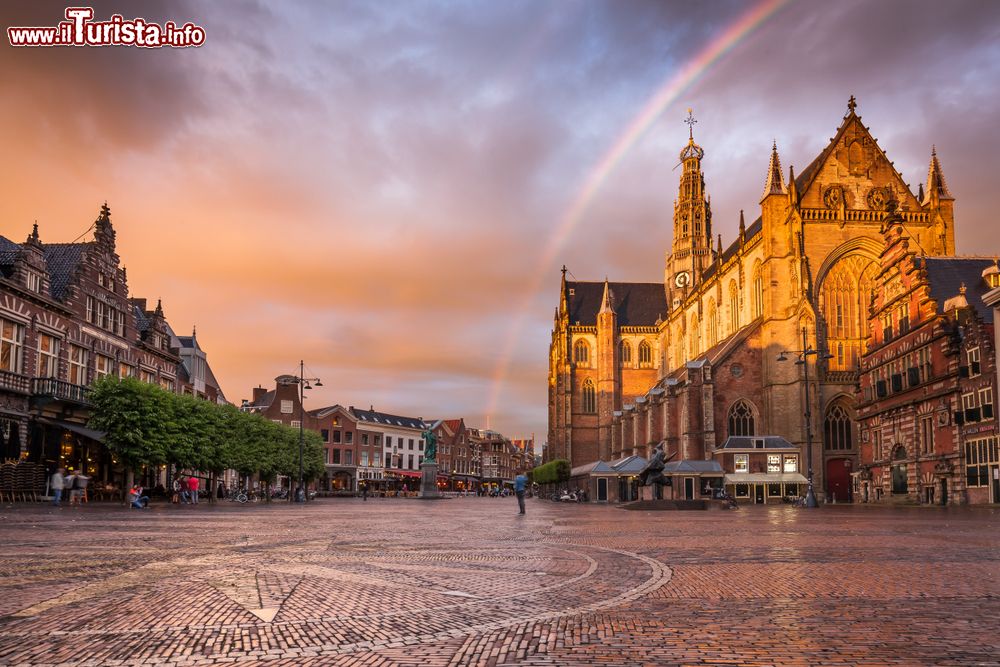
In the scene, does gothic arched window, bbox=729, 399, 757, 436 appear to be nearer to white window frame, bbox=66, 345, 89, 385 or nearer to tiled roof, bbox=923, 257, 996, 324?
tiled roof, bbox=923, 257, 996, 324

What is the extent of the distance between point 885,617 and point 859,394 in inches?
2000

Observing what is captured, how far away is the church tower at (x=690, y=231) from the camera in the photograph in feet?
344

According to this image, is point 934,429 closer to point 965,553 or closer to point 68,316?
point 965,553

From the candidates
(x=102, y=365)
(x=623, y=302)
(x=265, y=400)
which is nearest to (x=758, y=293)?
(x=623, y=302)

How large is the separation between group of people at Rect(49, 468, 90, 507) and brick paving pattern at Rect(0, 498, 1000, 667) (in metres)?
22.9

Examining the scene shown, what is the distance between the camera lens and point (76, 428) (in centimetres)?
4081

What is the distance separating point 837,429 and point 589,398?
43.0m

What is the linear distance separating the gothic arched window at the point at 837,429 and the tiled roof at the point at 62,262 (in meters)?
48.7

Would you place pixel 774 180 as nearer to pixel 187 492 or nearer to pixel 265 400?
pixel 187 492

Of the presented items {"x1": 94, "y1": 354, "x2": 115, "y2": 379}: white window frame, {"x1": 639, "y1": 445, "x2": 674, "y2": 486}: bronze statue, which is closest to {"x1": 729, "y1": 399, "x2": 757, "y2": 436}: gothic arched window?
{"x1": 639, "y1": 445, "x2": 674, "y2": 486}: bronze statue

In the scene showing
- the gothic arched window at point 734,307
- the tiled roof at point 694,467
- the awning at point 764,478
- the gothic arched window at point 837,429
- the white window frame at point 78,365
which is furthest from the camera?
the gothic arched window at point 734,307

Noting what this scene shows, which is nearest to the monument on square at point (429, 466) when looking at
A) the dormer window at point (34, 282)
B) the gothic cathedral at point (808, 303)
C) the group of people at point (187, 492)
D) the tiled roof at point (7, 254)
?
the gothic cathedral at point (808, 303)

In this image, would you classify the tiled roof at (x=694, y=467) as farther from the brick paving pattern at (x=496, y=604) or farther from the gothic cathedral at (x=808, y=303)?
the brick paving pattern at (x=496, y=604)

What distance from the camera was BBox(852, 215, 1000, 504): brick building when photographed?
126 feet
